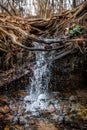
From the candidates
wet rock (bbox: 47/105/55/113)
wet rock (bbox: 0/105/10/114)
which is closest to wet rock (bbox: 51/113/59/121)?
wet rock (bbox: 47/105/55/113)

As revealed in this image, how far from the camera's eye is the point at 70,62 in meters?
6.95

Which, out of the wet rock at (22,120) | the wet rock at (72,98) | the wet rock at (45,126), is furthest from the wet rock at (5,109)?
the wet rock at (72,98)

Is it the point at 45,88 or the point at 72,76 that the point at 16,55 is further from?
the point at 72,76

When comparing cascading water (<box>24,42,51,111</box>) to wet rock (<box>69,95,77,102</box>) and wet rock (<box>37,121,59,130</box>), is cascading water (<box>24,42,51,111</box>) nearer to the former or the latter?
wet rock (<box>69,95,77,102</box>)

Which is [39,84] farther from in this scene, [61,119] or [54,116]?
[61,119]

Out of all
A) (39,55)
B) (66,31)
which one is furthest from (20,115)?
(66,31)

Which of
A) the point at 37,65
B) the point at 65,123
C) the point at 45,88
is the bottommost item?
the point at 65,123

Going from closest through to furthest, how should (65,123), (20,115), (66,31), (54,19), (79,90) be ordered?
(65,123), (20,115), (79,90), (66,31), (54,19)

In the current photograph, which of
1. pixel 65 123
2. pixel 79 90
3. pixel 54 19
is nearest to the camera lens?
pixel 65 123

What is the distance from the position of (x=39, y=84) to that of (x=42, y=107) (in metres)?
1.15

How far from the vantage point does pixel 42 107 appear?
615 centimetres

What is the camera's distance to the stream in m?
5.28

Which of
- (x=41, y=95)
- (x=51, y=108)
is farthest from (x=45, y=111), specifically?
(x=41, y=95)

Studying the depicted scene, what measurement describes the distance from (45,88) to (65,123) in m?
1.91
